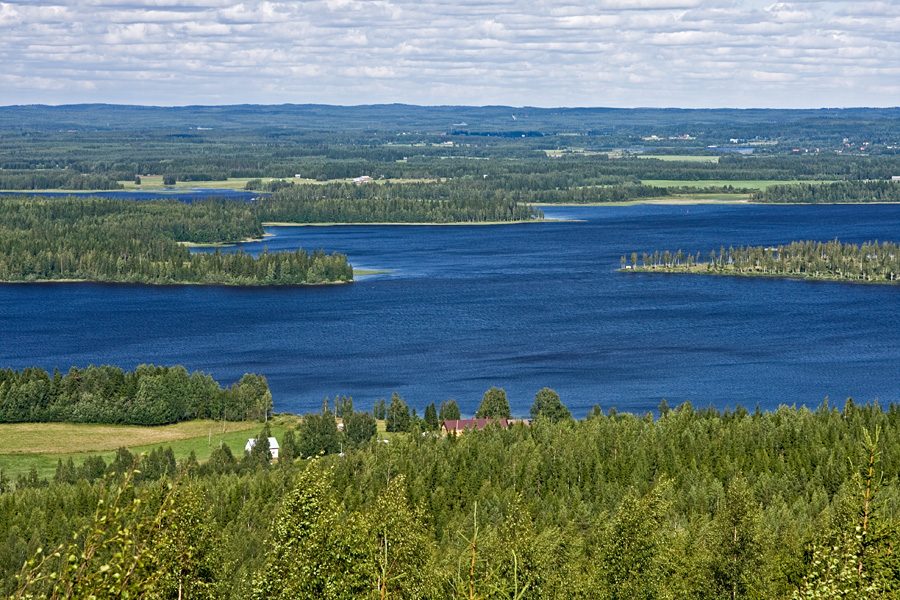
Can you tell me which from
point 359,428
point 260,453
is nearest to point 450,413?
point 359,428

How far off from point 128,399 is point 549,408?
98.0 ft

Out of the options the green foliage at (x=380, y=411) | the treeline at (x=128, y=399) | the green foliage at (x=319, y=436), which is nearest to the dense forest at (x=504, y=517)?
the green foliage at (x=319, y=436)

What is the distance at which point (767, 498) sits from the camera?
59438 mm

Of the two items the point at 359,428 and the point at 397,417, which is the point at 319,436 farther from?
the point at 397,417

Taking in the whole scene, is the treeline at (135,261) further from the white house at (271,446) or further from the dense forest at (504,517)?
the dense forest at (504,517)

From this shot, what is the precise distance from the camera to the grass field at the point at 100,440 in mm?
72688

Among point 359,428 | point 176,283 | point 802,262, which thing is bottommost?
point 176,283

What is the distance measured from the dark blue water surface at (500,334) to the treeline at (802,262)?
18.5ft

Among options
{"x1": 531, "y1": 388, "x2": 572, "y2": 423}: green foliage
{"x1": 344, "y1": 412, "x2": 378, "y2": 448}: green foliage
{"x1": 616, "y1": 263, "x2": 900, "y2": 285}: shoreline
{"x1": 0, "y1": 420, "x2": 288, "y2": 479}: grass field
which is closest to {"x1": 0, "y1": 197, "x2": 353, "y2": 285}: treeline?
{"x1": 616, "y1": 263, "x2": 900, "y2": 285}: shoreline

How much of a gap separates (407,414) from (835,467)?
94.5 feet

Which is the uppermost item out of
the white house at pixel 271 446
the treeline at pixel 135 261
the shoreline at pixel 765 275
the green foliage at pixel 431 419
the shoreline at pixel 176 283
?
the green foliage at pixel 431 419

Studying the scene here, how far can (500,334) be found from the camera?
384 feet

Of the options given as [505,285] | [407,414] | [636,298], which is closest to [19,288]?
[505,285]

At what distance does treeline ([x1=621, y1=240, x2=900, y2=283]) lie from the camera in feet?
526
